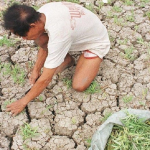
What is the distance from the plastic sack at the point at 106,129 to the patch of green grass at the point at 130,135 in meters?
0.04

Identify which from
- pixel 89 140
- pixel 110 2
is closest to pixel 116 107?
pixel 89 140

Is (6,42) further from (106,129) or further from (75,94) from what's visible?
(106,129)

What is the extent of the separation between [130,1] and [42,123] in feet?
7.29

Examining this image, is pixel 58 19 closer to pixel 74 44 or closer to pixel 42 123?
pixel 74 44

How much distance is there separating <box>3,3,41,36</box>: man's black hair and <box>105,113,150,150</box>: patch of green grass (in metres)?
1.18

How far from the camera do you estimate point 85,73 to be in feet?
10.3

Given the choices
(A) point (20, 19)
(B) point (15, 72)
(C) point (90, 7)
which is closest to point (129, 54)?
(C) point (90, 7)

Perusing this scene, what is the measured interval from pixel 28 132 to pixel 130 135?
94 centimetres

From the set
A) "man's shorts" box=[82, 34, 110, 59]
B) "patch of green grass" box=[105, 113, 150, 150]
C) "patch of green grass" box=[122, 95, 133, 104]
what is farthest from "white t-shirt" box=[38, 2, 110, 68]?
"patch of green grass" box=[105, 113, 150, 150]

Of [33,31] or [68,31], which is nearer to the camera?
[33,31]

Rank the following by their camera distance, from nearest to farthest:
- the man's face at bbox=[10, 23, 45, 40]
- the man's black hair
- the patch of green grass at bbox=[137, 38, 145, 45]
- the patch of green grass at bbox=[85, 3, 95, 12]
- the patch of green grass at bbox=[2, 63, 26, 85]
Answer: the man's black hair → the man's face at bbox=[10, 23, 45, 40] → the patch of green grass at bbox=[2, 63, 26, 85] → the patch of green grass at bbox=[137, 38, 145, 45] → the patch of green grass at bbox=[85, 3, 95, 12]

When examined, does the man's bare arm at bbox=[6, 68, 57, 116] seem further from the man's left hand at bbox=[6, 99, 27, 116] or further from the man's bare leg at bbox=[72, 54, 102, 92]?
the man's bare leg at bbox=[72, 54, 102, 92]

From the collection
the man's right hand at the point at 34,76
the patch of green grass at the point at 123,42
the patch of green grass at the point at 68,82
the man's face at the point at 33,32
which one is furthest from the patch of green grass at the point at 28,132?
the patch of green grass at the point at 123,42

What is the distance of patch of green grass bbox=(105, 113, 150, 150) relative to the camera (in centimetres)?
255
